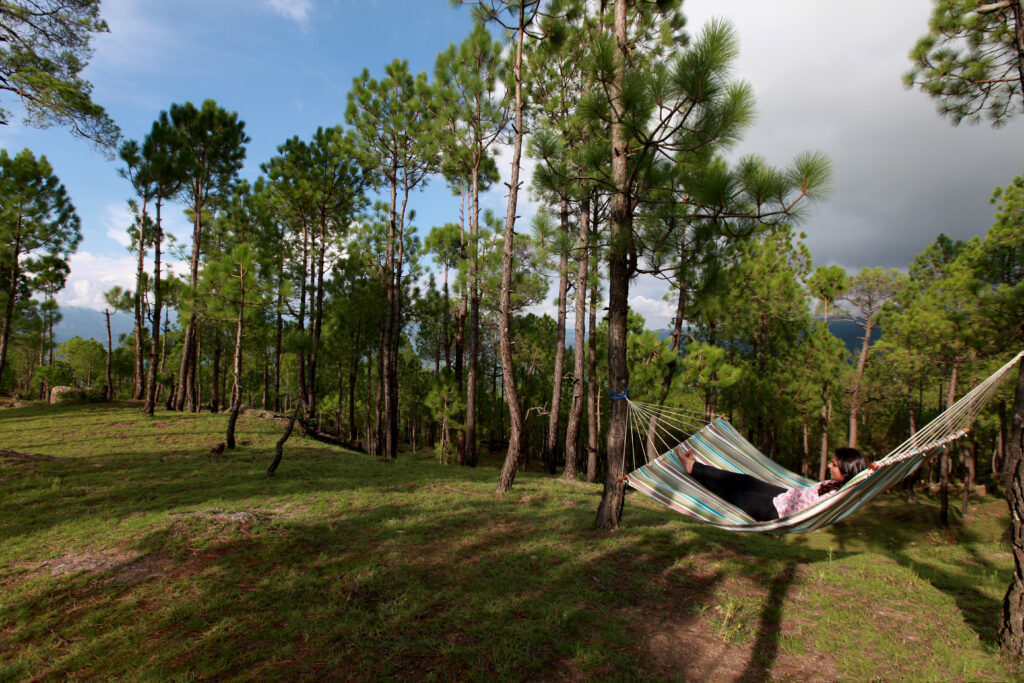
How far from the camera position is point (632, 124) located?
3.35 m

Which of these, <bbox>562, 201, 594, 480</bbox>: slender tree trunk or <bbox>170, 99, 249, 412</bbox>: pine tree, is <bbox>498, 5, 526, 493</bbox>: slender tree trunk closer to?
<bbox>562, 201, 594, 480</bbox>: slender tree trunk

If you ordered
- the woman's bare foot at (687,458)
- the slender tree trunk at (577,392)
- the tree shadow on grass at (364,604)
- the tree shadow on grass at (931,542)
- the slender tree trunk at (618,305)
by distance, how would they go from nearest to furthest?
the tree shadow on grass at (364,604)
the tree shadow on grass at (931,542)
the slender tree trunk at (618,305)
the woman's bare foot at (687,458)
the slender tree trunk at (577,392)

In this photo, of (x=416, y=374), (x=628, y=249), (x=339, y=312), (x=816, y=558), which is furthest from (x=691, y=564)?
(x=416, y=374)

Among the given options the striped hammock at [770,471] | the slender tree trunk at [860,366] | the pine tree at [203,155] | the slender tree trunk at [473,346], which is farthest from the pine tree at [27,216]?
the slender tree trunk at [860,366]

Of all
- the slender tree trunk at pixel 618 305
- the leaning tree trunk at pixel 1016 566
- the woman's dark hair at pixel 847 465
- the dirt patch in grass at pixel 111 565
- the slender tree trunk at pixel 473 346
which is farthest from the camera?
the slender tree trunk at pixel 473 346

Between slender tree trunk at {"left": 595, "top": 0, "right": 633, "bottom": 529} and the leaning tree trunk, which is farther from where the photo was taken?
slender tree trunk at {"left": 595, "top": 0, "right": 633, "bottom": 529}

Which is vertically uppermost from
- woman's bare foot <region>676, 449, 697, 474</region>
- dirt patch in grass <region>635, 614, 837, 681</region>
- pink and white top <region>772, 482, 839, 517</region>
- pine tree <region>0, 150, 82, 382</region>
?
pine tree <region>0, 150, 82, 382</region>

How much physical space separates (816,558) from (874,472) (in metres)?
1.37

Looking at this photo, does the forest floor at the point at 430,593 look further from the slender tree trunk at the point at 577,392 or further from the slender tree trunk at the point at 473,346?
the slender tree trunk at the point at 473,346

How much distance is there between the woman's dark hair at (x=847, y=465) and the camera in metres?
4.11

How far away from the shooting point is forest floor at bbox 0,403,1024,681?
2.16 metres

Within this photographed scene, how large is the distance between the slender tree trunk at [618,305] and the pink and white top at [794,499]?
5.06 feet

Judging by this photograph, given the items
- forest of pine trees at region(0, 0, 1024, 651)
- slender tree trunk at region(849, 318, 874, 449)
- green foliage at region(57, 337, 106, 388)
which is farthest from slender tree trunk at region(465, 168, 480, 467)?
green foliage at region(57, 337, 106, 388)

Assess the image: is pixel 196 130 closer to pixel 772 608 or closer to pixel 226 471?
pixel 226 471
